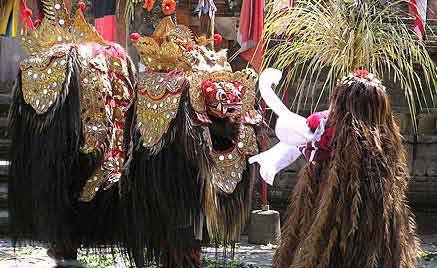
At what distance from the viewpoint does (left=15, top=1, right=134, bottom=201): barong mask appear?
498 centimetres

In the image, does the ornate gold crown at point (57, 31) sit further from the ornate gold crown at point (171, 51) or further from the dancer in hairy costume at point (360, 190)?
the dancer in hairy costume at point (360, 190)

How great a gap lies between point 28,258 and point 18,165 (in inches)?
84.9

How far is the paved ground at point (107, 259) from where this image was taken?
632 centimetres

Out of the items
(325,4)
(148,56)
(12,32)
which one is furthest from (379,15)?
(12,32)

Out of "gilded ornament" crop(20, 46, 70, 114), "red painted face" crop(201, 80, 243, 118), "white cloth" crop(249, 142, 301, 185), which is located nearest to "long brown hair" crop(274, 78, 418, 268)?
"white cloth" crop(249, 142, 301, 185)

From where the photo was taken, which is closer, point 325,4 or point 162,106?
point 162,106

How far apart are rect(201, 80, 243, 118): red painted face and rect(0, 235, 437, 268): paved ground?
3.70 ft

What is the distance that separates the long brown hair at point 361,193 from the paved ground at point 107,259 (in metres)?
1.61

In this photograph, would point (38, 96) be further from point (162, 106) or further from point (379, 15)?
point (379, 15)

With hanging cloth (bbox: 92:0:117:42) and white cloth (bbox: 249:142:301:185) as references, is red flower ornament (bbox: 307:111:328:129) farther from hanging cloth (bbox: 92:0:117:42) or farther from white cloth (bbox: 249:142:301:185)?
hanging cloth (bbox: 92:0:117:42)

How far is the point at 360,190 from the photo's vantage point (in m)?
3.94

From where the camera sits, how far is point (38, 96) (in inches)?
199

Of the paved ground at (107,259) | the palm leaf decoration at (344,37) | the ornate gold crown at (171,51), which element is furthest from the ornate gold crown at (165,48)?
the palm leaf decoration at (344,37)

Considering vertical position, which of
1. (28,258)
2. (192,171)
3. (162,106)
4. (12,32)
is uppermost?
(12,32)
